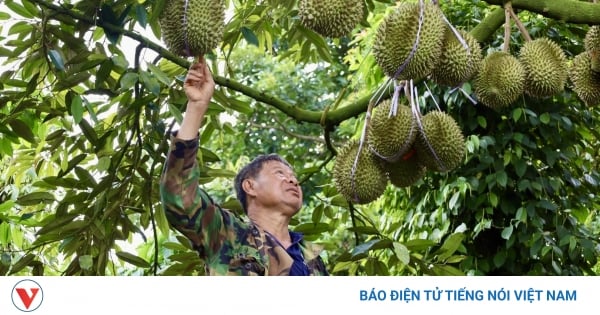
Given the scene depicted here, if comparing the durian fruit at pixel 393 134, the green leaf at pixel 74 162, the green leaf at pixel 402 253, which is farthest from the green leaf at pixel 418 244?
the green leaf at pixel 74 162

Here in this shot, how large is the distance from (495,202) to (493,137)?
0.81 feet

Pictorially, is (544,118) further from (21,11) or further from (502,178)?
(21,11)

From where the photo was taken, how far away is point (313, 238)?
2.35 m

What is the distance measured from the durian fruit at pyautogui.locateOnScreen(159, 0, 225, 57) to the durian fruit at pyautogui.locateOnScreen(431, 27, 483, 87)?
39 cm

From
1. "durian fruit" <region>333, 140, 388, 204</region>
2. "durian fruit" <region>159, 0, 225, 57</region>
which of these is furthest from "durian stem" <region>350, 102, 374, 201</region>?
"durian fruit" <region>159, 0, 225, 57</region>

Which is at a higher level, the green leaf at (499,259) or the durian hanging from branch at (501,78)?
the durian hanging from branch at (501,78)

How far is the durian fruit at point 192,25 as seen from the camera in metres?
1.44

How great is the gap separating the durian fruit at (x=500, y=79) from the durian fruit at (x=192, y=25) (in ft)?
1.76

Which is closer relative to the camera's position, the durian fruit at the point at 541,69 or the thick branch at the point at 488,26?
the durian fruit at the point at 541,69

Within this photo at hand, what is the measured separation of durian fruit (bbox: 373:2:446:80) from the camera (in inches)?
59.9

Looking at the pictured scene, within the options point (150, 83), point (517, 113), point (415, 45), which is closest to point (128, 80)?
point (150, 83)

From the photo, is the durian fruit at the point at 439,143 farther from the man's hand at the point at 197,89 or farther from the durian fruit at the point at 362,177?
the man's hand at the point at 197,89

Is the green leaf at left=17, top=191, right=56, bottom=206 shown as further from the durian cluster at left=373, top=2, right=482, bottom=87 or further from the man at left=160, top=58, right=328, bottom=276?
the durian cluster at left=373, top=2, right=482, bottom=87

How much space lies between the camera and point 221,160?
8.68ft
